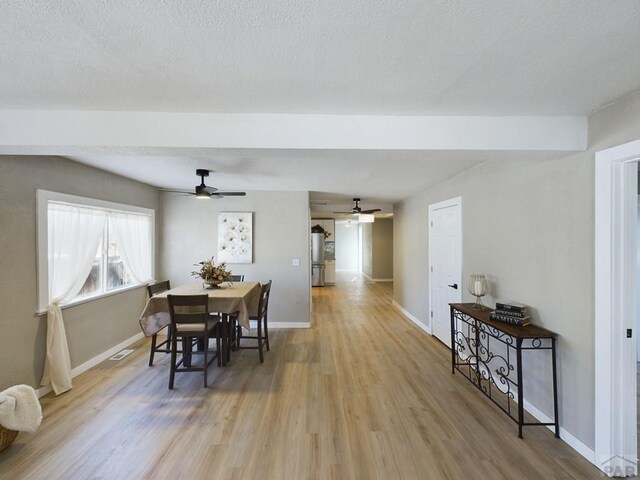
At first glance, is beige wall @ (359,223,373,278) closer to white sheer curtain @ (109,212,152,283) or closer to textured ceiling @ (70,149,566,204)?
textured ceiling @ (70,149,566,204)

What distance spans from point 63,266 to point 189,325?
4.76 feet

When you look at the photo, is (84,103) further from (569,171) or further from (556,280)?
(556,280)

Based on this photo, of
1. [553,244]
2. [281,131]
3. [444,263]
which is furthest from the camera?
[444,263]

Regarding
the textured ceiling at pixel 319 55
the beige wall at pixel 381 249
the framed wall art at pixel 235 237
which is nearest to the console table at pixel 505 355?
the textured ceiling at pixel 319 55

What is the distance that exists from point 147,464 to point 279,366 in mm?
1636

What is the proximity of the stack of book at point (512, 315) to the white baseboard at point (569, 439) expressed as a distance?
76 cm

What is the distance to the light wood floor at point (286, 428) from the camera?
1859 mm

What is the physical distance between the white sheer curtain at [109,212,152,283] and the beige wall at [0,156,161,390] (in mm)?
640

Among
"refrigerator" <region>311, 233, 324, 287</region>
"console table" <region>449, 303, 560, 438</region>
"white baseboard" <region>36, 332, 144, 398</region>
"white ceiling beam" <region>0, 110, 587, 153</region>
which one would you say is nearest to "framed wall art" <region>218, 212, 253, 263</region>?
"white baseboard" <region>36, 332, 144, 398</region>

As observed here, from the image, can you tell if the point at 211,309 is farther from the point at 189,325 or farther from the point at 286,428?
the point at 286,428

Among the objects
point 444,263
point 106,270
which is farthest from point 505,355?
point 106,270

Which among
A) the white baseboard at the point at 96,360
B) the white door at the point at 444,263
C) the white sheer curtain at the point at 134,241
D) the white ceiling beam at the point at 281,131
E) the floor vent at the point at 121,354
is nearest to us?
the white ceiling beam at the point at 281,131

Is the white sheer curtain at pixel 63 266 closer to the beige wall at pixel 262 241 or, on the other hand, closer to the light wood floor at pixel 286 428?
the light wood floor at pixel 286 428

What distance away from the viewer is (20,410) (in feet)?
6.69
